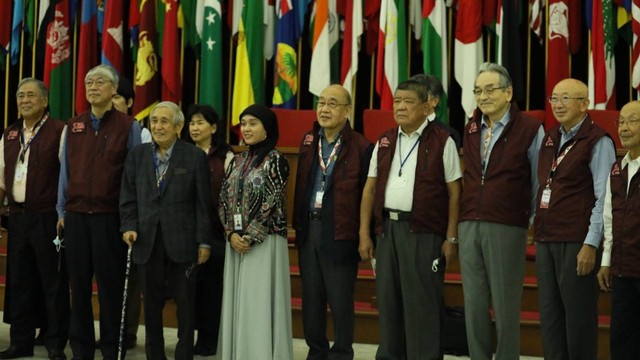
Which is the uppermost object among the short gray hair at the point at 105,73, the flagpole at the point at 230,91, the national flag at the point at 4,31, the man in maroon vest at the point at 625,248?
the national flag at the point at 4,31

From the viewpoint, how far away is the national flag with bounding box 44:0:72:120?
918cm

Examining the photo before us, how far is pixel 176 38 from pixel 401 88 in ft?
13.2

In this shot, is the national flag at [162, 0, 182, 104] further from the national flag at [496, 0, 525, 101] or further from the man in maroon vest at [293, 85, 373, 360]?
the man in maroon vest at [293, 85, 373, 360]

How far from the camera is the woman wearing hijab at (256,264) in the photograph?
5344 mm

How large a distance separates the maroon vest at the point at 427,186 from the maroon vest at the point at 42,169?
1.95 meters

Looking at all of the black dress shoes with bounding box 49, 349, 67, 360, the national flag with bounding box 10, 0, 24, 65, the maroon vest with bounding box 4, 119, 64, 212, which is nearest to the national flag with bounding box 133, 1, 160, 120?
the national flag with bounding box 10, 0, 24, 65

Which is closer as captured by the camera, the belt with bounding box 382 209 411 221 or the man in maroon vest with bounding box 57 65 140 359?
the belt with bounding box 382 209 411 221

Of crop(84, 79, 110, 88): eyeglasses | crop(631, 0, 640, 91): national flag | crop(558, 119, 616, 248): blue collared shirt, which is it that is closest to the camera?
crop(558, 119, 616, 248): blue collared shirt

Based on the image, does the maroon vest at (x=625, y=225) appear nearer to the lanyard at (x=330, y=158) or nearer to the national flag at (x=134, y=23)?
the lanyard at (x=330, y=158)

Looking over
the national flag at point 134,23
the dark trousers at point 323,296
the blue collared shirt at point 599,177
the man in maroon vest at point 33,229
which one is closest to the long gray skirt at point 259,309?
the dark trousers at point 323,296

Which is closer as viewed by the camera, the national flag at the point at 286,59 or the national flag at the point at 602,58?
the national flag at the point at 602,58

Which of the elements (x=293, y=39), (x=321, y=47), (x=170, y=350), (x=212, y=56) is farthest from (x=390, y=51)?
(x=170, y=350)

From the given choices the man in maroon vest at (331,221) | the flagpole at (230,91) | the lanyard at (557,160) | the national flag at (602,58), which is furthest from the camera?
the flagpole at (230,91)

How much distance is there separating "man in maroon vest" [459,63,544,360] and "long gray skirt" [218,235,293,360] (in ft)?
3.28
